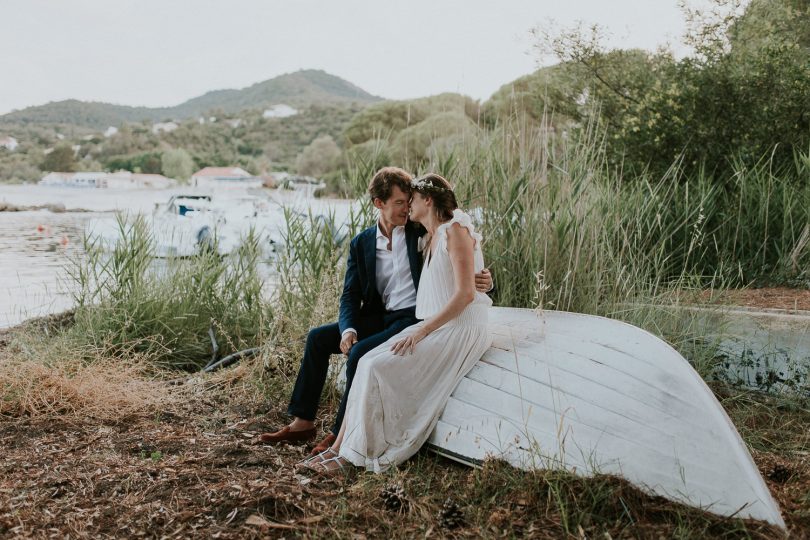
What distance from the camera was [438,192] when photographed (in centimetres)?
272

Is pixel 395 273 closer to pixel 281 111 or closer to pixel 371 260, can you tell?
pixel 371 260

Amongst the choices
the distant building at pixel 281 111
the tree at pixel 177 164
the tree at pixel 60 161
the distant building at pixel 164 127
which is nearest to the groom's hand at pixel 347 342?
the tree at pixel 60 161

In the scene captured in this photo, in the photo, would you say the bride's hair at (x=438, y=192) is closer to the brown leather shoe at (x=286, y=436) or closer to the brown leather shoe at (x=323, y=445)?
the brown leather shoe at (x=323, y=445)

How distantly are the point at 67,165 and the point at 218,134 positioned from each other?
26.5 ft

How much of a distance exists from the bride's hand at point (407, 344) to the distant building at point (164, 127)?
63.8 feet

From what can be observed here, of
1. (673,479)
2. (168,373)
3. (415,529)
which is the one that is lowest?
(168,373)

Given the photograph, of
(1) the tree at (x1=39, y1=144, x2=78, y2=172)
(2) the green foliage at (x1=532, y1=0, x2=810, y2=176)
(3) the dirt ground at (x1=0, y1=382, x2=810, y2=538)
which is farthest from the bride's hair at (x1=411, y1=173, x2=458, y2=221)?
(1) the tree at (x1=39, y1=144, x2=78, y2=172)

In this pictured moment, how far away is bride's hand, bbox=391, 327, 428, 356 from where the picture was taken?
8.61ft

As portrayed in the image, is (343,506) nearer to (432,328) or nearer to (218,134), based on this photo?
(432,328)

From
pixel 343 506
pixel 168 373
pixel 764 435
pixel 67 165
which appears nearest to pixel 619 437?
pixel 343 506

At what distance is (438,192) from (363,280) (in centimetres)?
64

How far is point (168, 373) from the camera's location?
441cm

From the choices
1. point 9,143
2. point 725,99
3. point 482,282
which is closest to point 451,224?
point 482,282

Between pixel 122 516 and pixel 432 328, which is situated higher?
pixel 432 328
